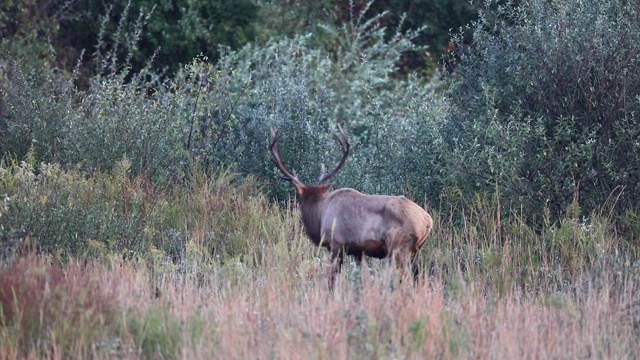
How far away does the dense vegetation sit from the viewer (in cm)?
664

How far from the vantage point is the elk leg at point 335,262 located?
834 cm

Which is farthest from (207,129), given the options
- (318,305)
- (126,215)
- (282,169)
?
(318,305)

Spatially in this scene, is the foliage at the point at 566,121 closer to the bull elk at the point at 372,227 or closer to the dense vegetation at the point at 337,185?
the dense vegetation at the point at 337,185

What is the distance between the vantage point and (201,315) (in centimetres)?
688

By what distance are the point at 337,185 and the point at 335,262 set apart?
3994 mm

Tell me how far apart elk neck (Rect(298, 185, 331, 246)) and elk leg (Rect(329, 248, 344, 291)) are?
1.14ft

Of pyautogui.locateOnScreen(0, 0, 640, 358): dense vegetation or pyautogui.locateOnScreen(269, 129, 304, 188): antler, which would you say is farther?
pyautogui.locateOnScreen(269, 129, 304, 188): antler

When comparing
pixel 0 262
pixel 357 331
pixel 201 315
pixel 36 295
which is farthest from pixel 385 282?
pixel 0 262

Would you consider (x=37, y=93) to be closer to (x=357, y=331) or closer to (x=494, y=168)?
(x=494, y=168)

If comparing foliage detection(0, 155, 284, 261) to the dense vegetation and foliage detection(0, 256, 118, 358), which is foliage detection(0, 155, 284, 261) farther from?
foliage detection(0, 256, 118, 358)

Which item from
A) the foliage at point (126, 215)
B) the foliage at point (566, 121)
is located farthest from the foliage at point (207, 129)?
the foliage at point (566, 121)

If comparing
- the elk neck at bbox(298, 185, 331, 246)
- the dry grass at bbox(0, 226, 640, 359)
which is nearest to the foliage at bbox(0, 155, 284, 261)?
the elk neck at bbox(298, 185, 331, 246)

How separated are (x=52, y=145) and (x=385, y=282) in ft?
22.9

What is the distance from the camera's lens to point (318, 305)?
7141 millimetres
